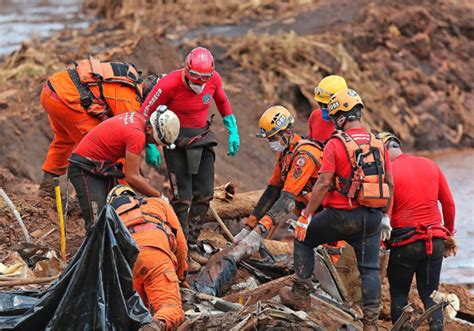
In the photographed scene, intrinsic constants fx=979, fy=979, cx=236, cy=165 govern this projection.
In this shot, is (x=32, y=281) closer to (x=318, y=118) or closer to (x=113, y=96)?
(x=113, y=96)

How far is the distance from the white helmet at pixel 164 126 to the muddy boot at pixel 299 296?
1635 millimetres

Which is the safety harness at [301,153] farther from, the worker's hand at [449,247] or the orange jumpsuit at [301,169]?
the worker's hand at [449,247]

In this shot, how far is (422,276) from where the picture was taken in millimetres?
8797

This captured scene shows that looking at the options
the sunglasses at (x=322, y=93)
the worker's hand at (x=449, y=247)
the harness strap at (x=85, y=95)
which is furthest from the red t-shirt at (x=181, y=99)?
the worker's hand at (x=449, y=247)

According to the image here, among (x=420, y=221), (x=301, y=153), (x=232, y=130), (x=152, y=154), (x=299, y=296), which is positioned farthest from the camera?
(x=232, y=130)

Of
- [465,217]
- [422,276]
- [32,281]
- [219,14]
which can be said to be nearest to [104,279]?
[32,281]

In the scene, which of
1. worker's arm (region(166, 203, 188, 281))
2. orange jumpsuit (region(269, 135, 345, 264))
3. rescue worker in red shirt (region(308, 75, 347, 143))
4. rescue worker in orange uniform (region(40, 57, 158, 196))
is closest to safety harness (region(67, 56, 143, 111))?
rescue worker in orange uniform (region(40, 57, 158, 196))

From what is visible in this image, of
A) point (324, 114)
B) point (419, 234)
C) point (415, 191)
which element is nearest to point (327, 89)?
point (324, 114)

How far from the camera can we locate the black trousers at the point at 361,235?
26.2 ft

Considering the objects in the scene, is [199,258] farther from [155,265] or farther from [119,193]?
[155,265]

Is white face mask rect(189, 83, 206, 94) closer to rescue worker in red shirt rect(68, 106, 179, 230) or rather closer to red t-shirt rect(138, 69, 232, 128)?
red t-shirt rect(138, 69, 232, 128)

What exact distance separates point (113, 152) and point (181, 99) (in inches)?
37.4

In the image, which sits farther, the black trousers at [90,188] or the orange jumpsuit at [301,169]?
the black trousers at [90,188]

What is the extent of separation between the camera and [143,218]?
7.66 m
